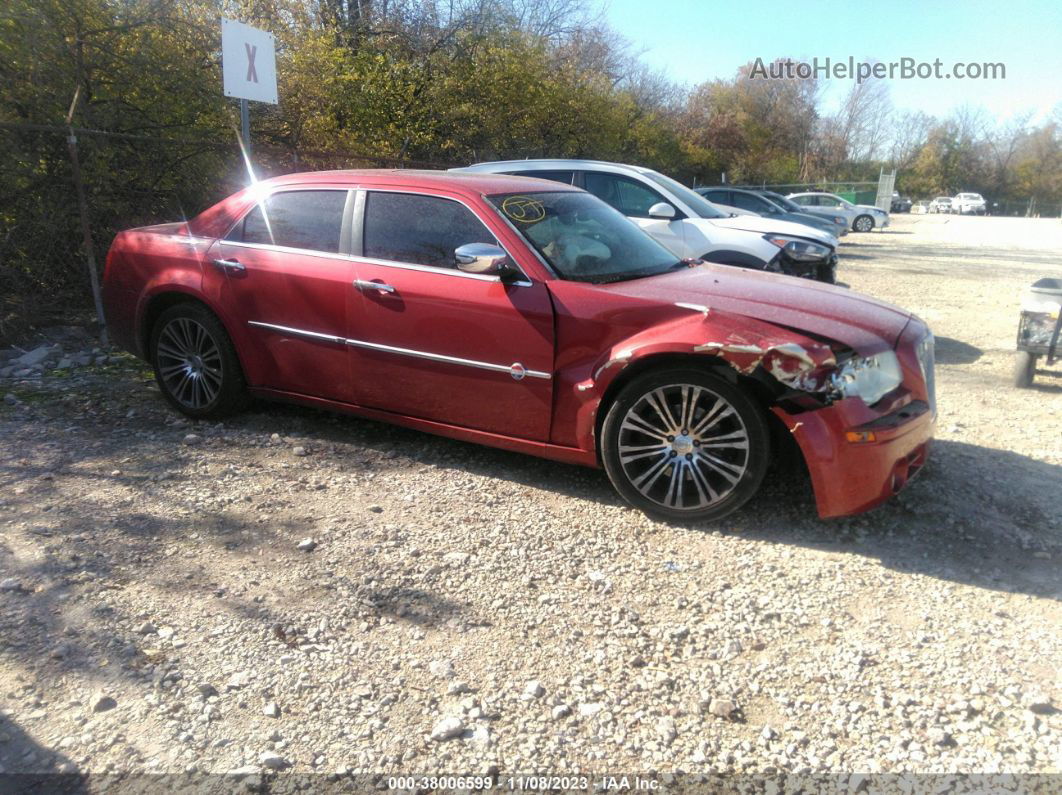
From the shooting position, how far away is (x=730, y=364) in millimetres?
3576

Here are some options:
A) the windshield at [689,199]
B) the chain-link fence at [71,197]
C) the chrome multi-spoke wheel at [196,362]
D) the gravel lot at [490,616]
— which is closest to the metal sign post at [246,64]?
the chain-link fence at [71,197]

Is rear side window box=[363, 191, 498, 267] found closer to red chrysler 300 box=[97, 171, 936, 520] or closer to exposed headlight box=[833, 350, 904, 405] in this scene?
red chrysler 300 box=[97, 171, 936, 520]

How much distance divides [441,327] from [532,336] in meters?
0.56

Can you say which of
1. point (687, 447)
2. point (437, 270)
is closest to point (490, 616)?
point (687, 447)

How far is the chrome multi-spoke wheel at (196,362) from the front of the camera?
504cm

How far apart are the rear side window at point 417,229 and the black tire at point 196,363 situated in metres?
1.29

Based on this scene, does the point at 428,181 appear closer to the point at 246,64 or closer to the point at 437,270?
the point at 437,270

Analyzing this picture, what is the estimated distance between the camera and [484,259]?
4004mm

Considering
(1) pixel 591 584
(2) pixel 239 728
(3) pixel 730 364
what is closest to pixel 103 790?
(2) pixel 239 728

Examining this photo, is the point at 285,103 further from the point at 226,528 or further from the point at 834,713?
the point at 834,713

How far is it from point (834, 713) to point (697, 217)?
21.1 ft

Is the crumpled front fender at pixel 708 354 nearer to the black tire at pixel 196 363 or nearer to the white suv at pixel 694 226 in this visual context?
the black tire at pixel 196 363

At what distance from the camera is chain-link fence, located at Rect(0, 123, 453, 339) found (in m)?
6.95

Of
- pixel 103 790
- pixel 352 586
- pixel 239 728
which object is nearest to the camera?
pixel 103 790
